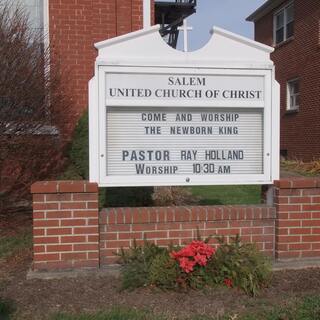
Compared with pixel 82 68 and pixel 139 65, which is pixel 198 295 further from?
pixel 82 68

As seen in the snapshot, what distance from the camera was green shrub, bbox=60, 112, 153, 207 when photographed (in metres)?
7.26

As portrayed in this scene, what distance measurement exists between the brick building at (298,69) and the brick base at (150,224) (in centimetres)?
1250

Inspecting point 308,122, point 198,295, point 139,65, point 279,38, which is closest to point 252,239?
point 198,295

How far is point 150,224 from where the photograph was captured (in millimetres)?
5125

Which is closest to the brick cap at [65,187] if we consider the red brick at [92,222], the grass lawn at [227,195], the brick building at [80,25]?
the red brick at [92,222]

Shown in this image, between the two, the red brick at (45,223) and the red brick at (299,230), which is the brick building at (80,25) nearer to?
the red brick at (45,223)

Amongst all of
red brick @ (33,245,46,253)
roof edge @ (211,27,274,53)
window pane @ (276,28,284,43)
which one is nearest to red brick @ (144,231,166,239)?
red brick @ (33,245,46,253)

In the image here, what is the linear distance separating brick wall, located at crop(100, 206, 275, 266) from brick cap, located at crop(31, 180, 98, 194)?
30 cm

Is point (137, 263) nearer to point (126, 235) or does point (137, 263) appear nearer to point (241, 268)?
point (126, 235)

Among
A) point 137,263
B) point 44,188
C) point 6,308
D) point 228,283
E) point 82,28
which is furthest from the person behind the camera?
point 82,28

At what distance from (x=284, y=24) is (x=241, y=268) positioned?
1773 cm

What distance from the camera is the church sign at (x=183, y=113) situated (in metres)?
5.13

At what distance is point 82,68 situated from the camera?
28.1 ft

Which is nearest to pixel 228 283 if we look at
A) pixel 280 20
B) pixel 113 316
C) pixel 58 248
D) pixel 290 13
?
pixel 113 316
